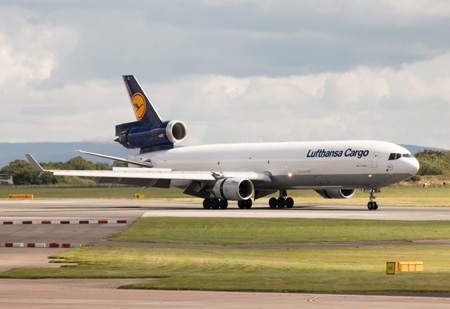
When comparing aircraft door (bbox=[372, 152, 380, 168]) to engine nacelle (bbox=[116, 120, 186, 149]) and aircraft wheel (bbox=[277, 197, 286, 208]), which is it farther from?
engine nacelle (bbox=[116, 120, 186, 149])

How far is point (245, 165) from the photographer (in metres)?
67.8

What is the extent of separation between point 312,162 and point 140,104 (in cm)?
2050

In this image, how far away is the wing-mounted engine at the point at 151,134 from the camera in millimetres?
74125

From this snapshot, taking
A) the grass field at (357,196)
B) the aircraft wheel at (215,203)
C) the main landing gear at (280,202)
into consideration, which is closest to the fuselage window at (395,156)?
the main landing gear at (280,202)

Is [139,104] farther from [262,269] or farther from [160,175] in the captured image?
[262,269]

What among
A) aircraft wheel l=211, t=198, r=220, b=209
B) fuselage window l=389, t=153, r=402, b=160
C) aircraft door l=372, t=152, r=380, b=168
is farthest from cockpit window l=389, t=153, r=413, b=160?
aircraft wheel l=211, t=198, r=220, b=209

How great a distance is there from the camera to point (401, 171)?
59.2 metres

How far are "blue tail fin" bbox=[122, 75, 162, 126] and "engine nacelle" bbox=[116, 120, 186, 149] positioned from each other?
70cm

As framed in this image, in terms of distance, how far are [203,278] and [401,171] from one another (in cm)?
4178

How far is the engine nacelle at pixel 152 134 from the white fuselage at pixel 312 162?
2653 mm

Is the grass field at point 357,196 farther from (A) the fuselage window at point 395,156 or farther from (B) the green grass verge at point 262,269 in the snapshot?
(B) the green grass verge at point 262,269

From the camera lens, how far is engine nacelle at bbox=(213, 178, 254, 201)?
62031 mm

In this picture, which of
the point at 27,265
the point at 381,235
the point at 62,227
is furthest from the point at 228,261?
the point at 62,227

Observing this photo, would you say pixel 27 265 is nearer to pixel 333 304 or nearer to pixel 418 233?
pixel 333 304
